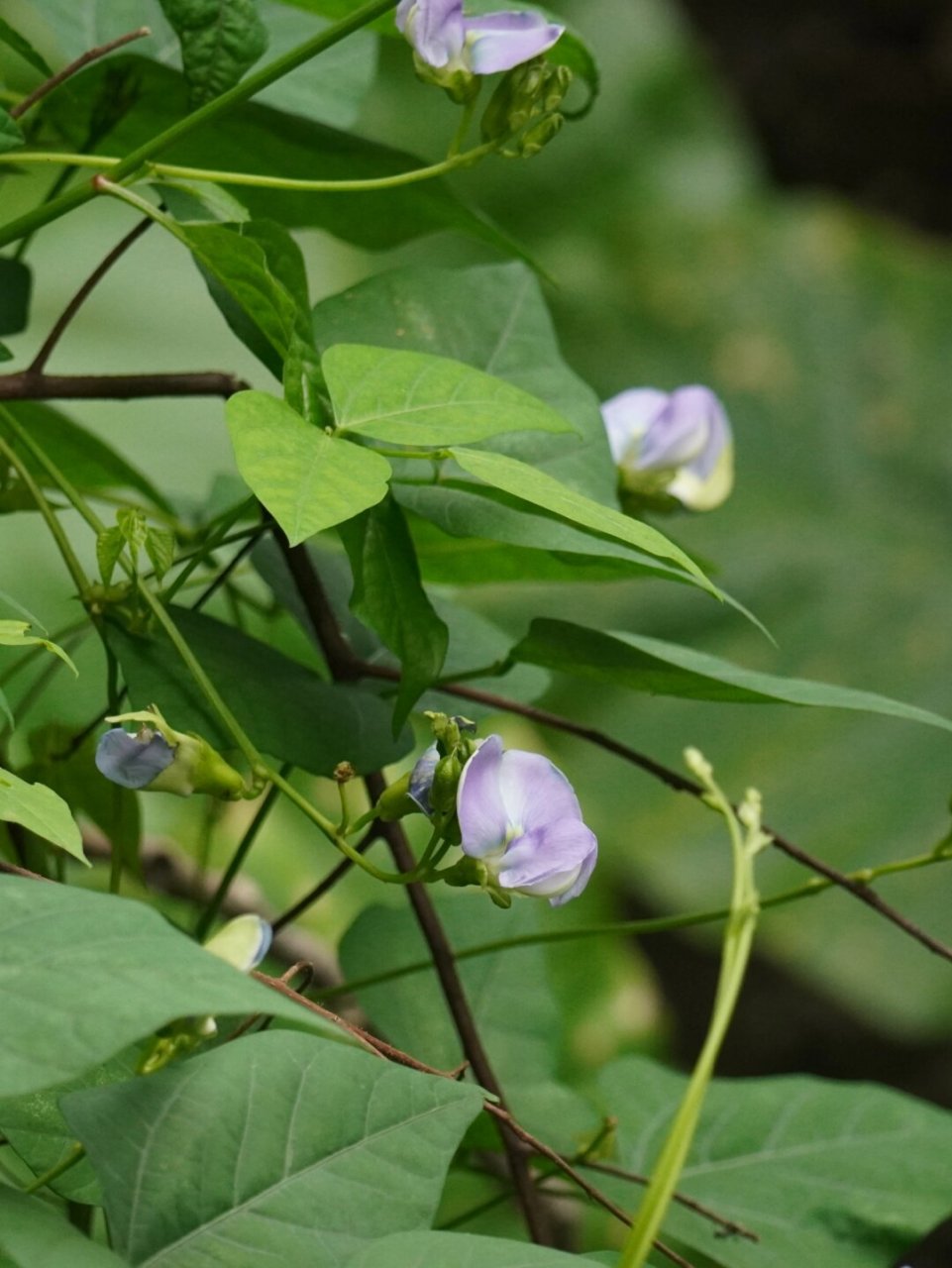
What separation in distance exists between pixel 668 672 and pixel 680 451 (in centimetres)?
14

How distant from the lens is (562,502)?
1.00 ft

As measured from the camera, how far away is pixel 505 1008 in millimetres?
508

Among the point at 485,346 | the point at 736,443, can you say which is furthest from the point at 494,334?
the point at 736,443

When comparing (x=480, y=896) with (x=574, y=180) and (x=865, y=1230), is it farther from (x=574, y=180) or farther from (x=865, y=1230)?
(x=574, y=180)

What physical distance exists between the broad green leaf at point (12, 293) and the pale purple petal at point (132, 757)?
0.16 metres

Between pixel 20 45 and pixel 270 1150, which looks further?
pixel 20 45

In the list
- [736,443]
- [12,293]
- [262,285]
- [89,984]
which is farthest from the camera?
[736,443]

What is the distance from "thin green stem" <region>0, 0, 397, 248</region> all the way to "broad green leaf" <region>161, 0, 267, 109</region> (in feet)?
0.11

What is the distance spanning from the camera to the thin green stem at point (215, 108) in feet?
1.05

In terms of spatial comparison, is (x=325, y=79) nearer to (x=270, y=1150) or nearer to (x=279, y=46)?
(x=279, y=46)

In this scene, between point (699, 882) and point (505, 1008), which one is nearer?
point (505, 1008)

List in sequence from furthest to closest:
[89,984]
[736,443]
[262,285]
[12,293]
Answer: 1. [736,443]
2. [12,293]
3. [262,285]
4. [89,984]

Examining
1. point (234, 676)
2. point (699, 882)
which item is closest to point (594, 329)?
point (699, 882)

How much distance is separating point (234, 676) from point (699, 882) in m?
1.32
